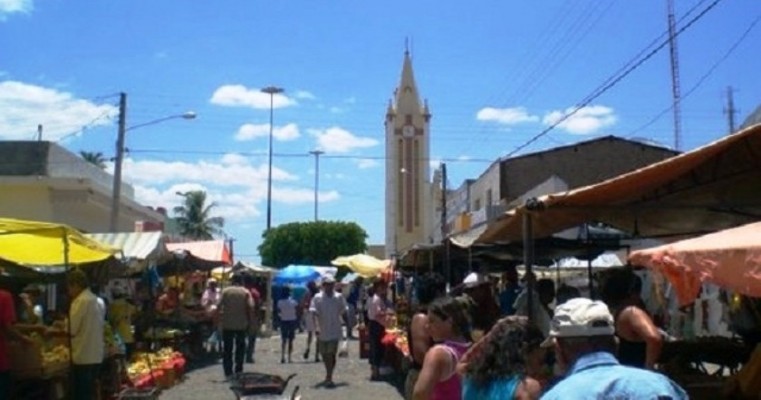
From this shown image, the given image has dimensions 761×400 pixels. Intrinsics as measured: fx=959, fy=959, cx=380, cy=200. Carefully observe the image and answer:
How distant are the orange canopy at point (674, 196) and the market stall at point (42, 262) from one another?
461cm

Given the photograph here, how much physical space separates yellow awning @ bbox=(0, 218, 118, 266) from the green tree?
216 feet

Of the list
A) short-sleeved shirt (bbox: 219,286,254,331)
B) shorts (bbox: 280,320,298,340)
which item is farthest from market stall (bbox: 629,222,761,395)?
shorts (bbox: 280,320,298,340)

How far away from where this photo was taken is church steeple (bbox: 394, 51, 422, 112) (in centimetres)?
8344

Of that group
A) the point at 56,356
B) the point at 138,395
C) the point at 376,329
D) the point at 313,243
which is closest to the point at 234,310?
the point at 376,329

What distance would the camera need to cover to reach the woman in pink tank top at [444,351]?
208 inches

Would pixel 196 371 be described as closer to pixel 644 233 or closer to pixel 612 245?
pixel 612 245

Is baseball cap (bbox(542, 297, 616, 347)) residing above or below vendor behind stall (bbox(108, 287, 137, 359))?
above

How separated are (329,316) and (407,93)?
68.4 m

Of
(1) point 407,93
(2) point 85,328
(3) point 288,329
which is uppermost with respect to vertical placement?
(1) point 407,93

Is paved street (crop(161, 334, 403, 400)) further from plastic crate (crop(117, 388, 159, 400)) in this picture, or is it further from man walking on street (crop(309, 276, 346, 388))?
plastic crate (crop(117, 388, 159, 400))

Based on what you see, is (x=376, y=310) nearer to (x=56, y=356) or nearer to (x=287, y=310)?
(x=287, y=310)

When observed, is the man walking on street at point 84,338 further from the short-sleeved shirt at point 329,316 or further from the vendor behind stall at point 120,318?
the short-sleeved shirt at point 329,316

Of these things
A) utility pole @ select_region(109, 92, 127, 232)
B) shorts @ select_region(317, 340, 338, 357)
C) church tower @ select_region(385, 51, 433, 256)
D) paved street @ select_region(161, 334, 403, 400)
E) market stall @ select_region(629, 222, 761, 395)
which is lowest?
paved street @ select_region(161, 334, 403, 400)

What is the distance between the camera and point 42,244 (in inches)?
417
